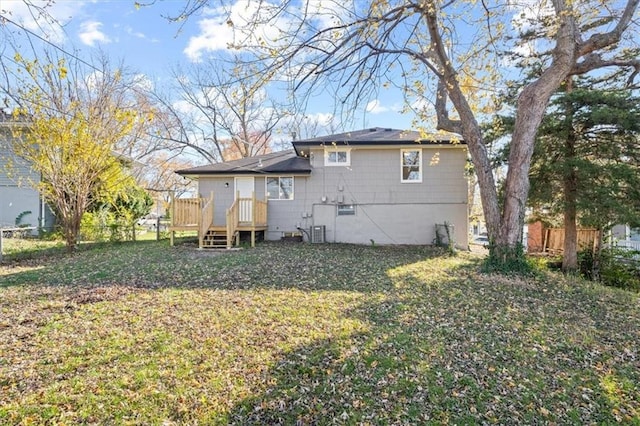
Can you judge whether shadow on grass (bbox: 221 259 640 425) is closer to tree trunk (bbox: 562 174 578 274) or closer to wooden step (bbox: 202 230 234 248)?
tree trunk (bbox: 562 174 578 274)

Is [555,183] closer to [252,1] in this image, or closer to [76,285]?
[252,1]

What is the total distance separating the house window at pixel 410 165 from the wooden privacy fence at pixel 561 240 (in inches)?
247

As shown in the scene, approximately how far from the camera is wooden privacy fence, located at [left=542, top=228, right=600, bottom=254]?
12355 mm

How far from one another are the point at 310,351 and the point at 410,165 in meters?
10.4

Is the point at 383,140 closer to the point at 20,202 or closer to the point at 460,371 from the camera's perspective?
the point at 460,371

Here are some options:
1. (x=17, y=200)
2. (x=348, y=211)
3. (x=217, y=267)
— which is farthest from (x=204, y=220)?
(x=17, y=200)

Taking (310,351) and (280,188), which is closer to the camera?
(310,351)

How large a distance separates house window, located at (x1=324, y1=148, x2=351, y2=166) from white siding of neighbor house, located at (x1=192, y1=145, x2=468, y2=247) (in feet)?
0.50

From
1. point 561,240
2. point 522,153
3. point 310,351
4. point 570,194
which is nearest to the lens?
point 310,351

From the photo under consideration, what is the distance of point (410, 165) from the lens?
13.1 metres

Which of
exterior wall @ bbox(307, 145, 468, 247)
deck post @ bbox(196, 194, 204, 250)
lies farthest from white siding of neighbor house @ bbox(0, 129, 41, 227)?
exterior wall @ bbox(307, 145, 468, 247)

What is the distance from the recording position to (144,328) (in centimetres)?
429

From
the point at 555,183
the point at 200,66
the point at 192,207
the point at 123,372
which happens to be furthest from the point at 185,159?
the point at 123,372

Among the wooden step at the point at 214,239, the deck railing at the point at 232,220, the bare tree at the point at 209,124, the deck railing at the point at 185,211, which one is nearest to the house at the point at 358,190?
the wooden step at the point at 214,239
